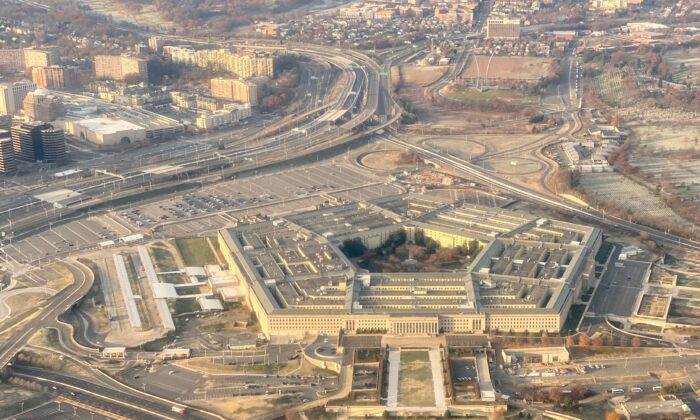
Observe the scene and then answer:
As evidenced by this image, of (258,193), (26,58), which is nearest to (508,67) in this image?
(258,193)

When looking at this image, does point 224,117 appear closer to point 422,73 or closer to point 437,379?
point 422,73

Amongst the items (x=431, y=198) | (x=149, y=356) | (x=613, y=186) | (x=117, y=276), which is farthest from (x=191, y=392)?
(x=613, y=186)

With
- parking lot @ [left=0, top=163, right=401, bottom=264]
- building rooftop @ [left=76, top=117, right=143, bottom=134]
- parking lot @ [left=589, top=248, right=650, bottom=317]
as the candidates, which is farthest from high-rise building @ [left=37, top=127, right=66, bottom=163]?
parking lot @ [left=589, top=248, right=650, bottom=317]

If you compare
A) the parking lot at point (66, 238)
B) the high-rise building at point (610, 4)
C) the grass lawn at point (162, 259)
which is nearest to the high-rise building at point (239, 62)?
the parking lot at point (66, 238)

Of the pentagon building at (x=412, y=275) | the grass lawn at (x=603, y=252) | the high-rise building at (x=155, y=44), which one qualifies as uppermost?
the pentagon building at (x=412, y=275)

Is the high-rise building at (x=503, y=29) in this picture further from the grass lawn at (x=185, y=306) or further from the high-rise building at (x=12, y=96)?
the grass lawn at (x=185, y=306)

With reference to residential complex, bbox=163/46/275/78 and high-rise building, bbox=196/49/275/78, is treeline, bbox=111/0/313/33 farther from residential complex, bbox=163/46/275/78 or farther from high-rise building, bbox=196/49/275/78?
high-rise building, bbox=196/49/275/78
